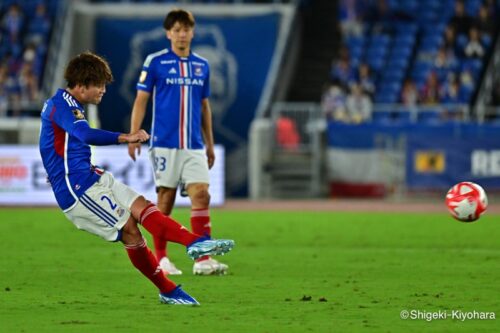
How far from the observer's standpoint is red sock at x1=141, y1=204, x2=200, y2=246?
8.62 meters

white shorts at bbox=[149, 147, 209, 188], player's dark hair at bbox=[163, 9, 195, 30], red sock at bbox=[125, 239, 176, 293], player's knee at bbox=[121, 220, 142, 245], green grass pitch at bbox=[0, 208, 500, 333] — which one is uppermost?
player's dark hair at bbox=[163, 9, 195, 30]

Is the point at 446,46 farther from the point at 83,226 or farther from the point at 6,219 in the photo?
the point at 83,226

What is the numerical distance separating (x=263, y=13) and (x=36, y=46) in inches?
237

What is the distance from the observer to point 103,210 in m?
8.61

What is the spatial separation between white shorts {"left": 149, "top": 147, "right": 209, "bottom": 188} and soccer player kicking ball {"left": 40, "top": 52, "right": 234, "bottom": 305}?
2.79 m

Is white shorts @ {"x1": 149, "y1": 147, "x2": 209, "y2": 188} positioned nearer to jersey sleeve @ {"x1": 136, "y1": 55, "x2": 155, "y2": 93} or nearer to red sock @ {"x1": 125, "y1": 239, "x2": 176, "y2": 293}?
jersey sleeve @ {"x1": 136, "y1": 55, "x2": 155, "y2": 93}

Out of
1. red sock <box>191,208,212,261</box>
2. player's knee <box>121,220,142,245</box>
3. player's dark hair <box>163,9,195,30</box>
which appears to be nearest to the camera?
player's knee <box>121,220,142,245</box>

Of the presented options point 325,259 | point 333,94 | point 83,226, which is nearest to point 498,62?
point 333,94

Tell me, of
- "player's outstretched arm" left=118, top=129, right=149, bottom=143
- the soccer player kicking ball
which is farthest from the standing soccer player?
"player's outstretched arm" left=118, top=129, right=149, bottom=143

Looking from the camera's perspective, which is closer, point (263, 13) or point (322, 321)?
point (322, 321)

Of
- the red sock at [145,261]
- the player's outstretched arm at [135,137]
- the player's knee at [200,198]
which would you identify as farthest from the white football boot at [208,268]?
the player's outstretched arm at [135,137]

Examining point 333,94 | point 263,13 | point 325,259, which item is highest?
point 263,13

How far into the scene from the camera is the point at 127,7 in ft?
106

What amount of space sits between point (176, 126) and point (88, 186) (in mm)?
3049
